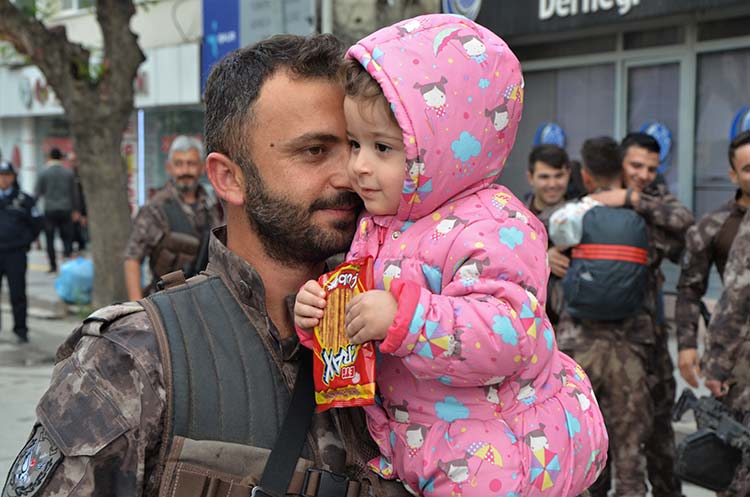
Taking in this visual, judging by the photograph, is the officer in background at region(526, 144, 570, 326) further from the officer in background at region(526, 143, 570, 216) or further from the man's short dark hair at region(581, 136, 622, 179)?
the man's short dark hair at region(581, 136, 622, 179)

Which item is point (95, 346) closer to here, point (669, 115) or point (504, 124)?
point (504, 124)

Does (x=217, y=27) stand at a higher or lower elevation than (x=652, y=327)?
higher

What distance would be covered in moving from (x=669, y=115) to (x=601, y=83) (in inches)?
37.8

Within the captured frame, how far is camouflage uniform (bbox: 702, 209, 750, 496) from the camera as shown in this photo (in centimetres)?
438

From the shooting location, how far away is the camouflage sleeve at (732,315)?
14.4ft

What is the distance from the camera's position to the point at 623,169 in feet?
19.2

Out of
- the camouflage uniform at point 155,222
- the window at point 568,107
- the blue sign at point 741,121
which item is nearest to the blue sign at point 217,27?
the window at point 568,107

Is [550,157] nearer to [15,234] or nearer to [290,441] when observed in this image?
[290,441]

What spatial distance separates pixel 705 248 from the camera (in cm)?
533

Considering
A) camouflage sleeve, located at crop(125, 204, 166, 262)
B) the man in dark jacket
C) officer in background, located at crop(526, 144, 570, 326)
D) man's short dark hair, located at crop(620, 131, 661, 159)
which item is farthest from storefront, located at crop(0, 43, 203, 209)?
man's short dark hair, located at crop(620, 131, 661, 159)

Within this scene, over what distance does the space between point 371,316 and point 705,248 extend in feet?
12.8

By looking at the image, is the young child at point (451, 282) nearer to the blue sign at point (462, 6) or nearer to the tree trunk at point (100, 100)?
the blue sign at point (462, 6)

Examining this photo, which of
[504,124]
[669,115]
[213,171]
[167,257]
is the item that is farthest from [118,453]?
[669,115]

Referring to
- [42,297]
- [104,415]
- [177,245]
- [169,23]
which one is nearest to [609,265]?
[177,245]
